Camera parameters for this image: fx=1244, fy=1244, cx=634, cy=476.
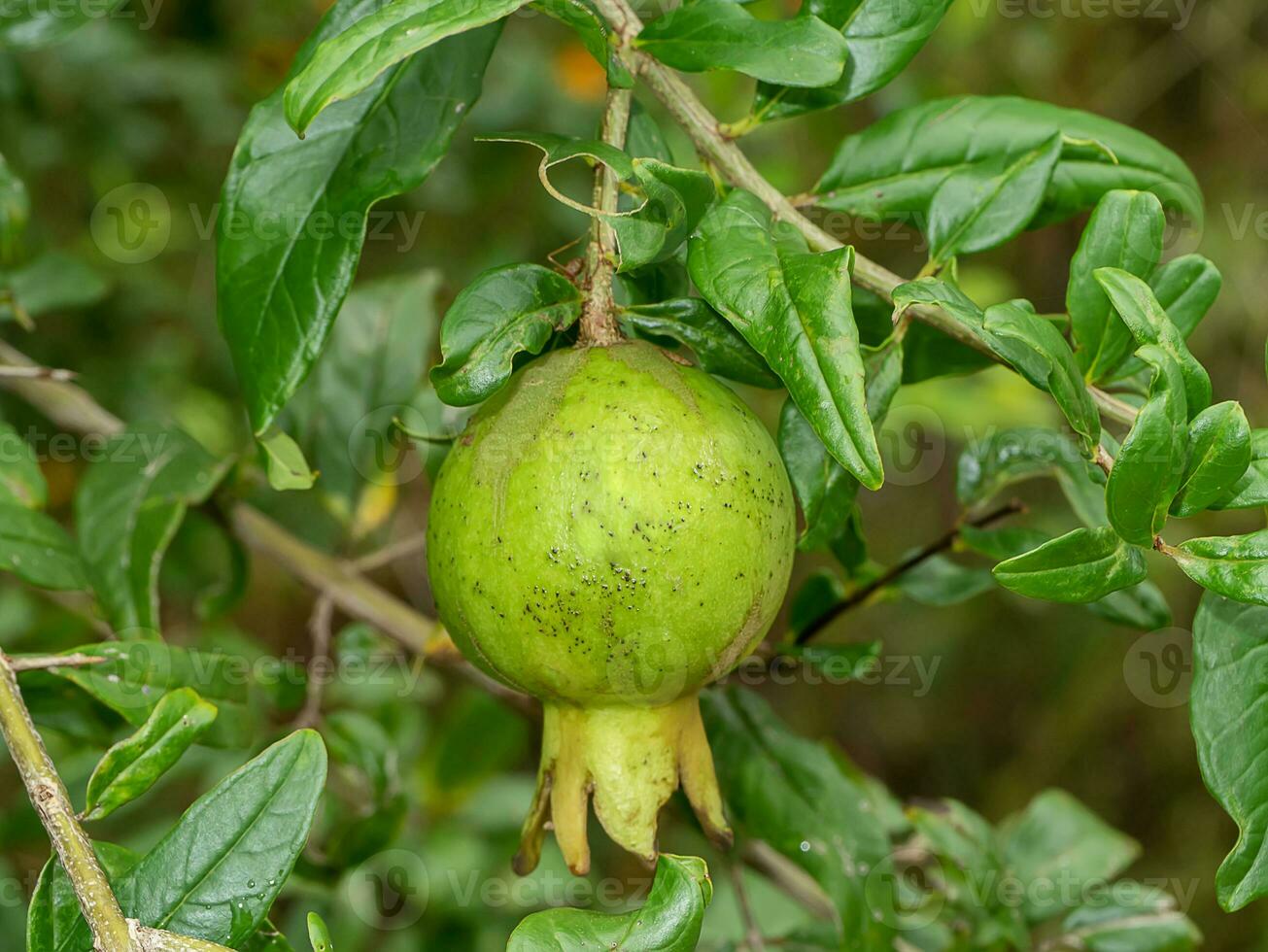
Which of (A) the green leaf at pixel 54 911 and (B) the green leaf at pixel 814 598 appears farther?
(B) the green leaf at pixel 814 598

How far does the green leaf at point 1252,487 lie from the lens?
78 cm

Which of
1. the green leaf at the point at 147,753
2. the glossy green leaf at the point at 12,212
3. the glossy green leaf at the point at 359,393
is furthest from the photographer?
the glossy green leaf at the point at 359,393

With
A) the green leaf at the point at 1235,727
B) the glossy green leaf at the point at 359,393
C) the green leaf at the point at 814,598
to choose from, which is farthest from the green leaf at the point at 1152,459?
the glossy green leaf at the point at 359,393

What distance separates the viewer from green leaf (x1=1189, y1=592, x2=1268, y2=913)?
0.76m

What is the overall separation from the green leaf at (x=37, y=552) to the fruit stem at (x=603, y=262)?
0.51 metres

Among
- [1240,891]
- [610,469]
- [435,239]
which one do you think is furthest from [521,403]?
[435,239]

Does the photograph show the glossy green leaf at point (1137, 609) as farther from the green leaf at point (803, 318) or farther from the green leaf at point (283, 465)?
the green leaf at point (283, 465)

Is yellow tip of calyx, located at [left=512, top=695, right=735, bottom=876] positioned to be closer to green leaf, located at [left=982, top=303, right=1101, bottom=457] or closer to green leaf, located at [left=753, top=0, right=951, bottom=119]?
green leaf, located at [left=982, top=303, right=1101, bottom=457]

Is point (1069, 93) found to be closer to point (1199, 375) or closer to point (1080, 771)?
point (1080, 771)

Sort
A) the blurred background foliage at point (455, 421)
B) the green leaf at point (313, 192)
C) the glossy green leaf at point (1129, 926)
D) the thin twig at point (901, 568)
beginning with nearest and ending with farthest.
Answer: the green leaf at point (313, 192), the thin twig at point (901, 568), the glossy green leaf at point (1129, 926), the blurred background foliage at point (455, 421)

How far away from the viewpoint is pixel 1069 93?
11.6 feet

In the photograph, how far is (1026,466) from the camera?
113 cm

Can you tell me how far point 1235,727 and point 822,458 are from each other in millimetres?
313

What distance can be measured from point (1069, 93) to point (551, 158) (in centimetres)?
317
